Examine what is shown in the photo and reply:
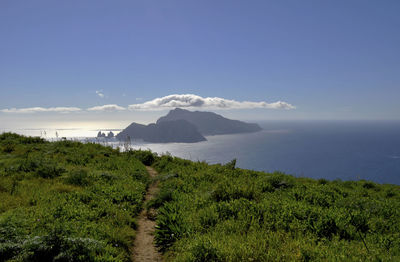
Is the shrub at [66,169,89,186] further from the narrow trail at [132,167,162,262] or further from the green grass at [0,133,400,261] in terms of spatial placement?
the narrow trail at [132,167,162,262]

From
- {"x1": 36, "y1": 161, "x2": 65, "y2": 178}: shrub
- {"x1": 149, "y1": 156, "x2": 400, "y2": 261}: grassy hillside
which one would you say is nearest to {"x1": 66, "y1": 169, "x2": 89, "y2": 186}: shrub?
{"x1": 36, "y1": 161, "x2": 65, "y2": 178}: shrub

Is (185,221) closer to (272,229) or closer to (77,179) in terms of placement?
(272,229)

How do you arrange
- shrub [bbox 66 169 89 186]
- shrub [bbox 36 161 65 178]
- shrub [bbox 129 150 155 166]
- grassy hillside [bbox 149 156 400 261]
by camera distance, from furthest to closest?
shrub [bbox 129 150 155 166] → shrub [bbox 36 161 65 178] → shrub [bbox 66 169 89 186] → grassy hillside [bbox 149 156 400 261]

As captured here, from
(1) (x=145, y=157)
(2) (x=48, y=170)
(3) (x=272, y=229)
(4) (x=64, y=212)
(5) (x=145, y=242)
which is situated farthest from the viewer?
(1) (x=145, y=157)

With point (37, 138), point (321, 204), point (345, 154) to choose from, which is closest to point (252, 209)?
point (321, 204)

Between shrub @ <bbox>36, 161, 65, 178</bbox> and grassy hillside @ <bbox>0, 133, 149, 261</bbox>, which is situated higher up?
shrub @ <bbox>36, 161, 65, 178</bbox>

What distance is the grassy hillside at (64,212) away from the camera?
15.8 feet

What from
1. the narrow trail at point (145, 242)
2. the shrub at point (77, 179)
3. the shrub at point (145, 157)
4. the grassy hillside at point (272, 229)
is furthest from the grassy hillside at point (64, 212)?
the shrub at point (145, 157)

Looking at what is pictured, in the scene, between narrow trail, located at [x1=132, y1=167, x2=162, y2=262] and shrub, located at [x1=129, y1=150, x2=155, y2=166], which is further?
shrub, located at [x1=129, y1=150, x2=155, y2=166]

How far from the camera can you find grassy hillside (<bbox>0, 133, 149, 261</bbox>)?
4.81m

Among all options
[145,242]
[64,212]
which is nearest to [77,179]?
[64,212]

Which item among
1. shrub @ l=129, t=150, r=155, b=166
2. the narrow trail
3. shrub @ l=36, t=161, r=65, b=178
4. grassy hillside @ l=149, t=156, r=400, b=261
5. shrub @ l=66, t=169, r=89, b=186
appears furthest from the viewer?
shrub @ l=129, t=150, r=155, b=166

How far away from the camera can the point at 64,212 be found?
7.18m

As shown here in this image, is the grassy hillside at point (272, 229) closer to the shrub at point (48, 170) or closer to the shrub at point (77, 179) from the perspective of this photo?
the shrub at point (77, 179)
